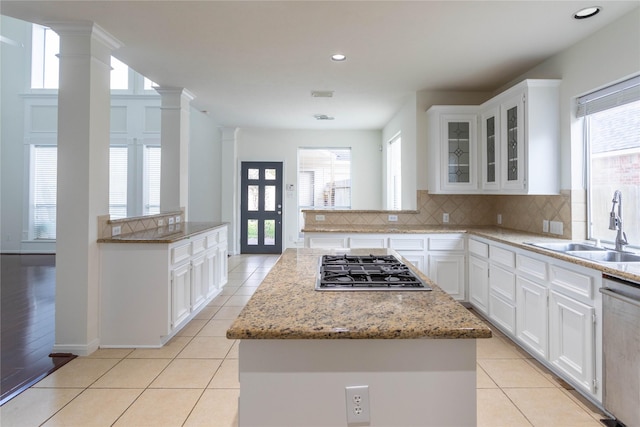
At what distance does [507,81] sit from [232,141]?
5.07 m

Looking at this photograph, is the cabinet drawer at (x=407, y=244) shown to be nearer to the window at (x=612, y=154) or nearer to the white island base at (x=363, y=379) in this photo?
the window at (x=612, y=154)

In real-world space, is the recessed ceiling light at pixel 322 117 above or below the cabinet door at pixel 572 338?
above

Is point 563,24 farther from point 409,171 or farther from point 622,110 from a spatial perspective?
point 409,171

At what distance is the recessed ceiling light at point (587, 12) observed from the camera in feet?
7.98

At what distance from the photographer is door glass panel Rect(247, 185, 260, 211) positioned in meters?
7.48

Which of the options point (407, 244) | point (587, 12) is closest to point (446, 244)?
point (407, 244)

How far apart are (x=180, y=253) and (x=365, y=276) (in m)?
2.17

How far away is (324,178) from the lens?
7.58 m

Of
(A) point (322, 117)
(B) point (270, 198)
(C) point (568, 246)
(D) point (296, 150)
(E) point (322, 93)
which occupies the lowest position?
(C) point (568, 246)

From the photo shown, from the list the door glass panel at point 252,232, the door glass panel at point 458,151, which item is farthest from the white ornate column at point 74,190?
the door glass panel at point 252,232

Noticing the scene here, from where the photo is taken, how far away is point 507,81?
4035 mm

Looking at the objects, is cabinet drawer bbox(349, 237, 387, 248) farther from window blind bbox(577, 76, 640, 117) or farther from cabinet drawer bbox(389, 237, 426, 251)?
window blind bbox(577, 76, 640, 117)

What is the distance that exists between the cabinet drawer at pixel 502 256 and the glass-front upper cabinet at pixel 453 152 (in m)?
1.11

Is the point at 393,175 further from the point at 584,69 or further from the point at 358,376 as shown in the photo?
the point at 358,376
